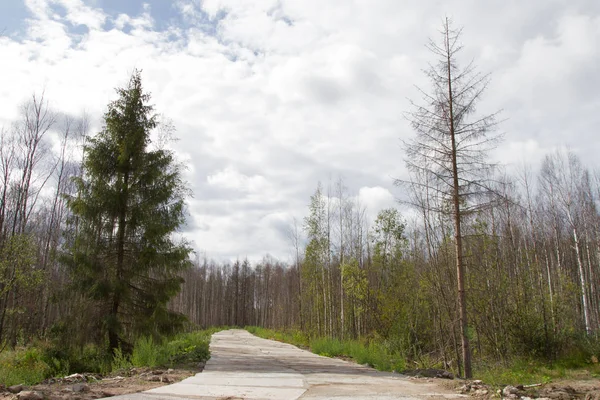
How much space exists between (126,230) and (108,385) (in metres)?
7.27

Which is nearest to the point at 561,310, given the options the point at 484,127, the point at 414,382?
the point at 484,127

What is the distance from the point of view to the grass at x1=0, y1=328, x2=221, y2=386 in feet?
34.8

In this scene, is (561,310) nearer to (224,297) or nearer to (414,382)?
(414,382)

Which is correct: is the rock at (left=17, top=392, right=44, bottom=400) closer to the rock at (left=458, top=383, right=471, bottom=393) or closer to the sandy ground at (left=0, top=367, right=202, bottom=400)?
the sandy ground at (left=0, top=367, right=202, bottom=400)

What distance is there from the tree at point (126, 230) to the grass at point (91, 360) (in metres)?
0.77

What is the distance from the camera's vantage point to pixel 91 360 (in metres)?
12.6

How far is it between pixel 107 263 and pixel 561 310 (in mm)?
16164

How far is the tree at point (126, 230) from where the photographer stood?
13.0 meters

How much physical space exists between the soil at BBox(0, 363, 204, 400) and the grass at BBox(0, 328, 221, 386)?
841mm

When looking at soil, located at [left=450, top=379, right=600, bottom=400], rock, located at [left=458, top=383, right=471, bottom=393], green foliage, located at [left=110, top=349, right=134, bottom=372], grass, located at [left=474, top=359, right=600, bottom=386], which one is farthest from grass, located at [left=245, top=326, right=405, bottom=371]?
green foliage, located at [left=110, top=349, right=134, bottom=372]

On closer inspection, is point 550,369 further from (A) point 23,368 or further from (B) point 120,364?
(A) point 23,368

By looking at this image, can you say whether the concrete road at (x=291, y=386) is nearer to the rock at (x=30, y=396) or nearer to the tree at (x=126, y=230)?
the rock at (x=30, y=396)

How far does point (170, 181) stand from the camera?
14.5 meters

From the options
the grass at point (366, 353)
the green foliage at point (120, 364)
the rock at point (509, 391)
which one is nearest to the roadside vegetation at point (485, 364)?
the grass at point (366, 353)
